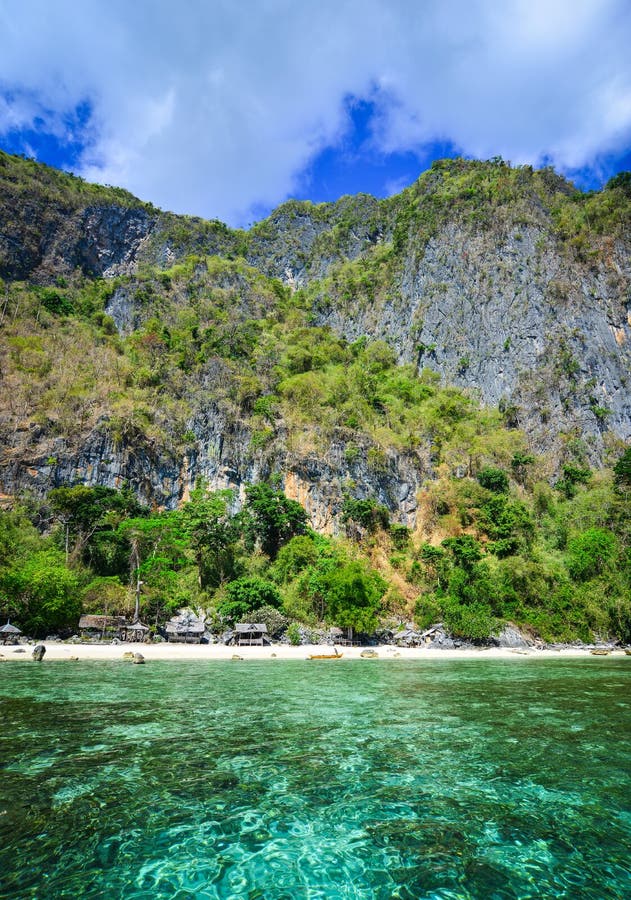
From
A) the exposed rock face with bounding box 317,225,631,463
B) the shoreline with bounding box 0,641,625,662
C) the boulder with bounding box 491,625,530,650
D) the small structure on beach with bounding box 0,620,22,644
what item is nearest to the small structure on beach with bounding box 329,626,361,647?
the shoreline with bounding box 0,641,625,662

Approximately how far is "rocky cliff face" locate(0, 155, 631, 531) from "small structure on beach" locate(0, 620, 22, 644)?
2368 centimetres

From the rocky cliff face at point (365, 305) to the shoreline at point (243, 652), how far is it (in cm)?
2467

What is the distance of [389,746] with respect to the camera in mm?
11633

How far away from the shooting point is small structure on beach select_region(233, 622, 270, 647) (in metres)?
42.5

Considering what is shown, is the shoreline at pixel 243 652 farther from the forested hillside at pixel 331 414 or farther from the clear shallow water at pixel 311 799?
the clear shallow water at pixel 311 799

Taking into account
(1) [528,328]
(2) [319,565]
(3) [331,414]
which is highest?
(1) [528,328]

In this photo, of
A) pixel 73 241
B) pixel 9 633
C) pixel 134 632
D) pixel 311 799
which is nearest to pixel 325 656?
pixel 134 632

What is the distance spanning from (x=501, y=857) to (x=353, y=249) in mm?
132285

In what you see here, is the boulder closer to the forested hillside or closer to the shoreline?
the shoreline

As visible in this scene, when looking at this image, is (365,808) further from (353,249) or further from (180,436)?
(353,249)

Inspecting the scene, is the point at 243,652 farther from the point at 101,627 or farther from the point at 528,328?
the point at 528,328

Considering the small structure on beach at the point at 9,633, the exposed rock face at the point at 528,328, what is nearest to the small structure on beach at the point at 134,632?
the small structure on beach at the point at 9,633

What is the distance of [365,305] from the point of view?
10950cm

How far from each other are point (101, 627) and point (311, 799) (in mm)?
38884
